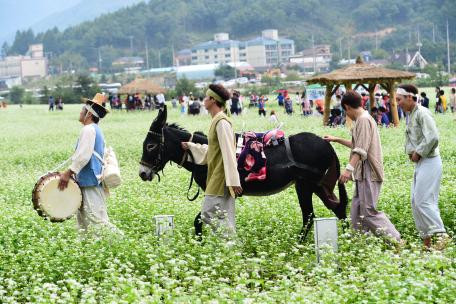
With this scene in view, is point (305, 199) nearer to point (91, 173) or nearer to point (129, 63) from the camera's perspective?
point (91, 173)

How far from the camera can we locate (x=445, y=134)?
25.0 meters

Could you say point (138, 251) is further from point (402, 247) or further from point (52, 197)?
point (402, 247)

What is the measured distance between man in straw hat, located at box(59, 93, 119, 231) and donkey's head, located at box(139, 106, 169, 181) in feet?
1.86

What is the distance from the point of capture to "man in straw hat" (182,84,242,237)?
1022 cm

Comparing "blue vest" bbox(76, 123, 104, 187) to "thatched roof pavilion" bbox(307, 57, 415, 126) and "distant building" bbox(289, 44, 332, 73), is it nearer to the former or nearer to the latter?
"thatched roof pavilion" bbox(307, 57, 415, 126)

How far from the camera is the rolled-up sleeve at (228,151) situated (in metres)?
10.2

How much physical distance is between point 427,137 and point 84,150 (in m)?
3.60

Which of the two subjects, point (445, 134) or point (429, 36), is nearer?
point (445, 134)

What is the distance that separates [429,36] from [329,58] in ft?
57.9

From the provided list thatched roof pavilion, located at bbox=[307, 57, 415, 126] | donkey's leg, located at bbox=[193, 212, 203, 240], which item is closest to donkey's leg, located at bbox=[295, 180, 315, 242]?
donkey's leg, located at bbox=[193, 212, 203, 240]

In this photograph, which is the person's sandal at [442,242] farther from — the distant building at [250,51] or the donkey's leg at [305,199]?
the distant building at [250,51]

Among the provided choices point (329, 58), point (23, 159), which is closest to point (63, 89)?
point (23, 159)

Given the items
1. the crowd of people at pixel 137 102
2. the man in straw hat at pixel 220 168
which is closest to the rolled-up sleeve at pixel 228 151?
the man in straw hat at pixel 220 168

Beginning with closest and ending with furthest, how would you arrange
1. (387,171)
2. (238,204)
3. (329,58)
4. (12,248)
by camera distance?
(12,248) < (238,204) < (387,171) < (329,58)
